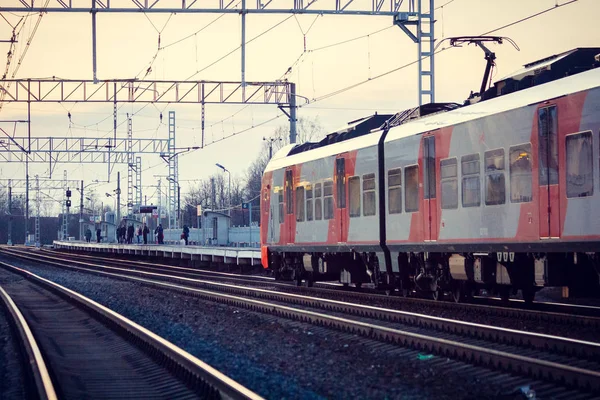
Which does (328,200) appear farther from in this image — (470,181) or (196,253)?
(196,253)

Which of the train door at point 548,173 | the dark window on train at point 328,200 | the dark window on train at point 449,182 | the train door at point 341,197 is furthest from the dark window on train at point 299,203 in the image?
the train door at point 548,173

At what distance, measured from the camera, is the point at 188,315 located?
18.6 metres

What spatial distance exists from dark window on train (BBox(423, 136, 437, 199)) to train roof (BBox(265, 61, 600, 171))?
0.96 feet

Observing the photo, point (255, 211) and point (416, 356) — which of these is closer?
point (416, 356)

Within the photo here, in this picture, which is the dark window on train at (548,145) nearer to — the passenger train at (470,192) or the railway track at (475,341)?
the passenger train at (470,192)

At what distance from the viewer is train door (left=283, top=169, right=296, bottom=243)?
24.7 metres

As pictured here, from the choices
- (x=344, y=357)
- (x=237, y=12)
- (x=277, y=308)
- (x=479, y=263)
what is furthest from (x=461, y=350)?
(x=237, y=12)

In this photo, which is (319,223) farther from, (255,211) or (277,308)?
(255,211)

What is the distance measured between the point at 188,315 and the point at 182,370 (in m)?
7.75

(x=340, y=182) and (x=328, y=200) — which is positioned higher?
(x=340, y=182)

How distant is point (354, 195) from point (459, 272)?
4.46 m

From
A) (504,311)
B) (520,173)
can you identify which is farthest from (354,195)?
(520,173)

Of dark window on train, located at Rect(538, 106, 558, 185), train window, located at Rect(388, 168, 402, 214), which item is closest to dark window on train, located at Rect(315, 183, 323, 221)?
train window, located at Rect(388, 168, 402, 214)

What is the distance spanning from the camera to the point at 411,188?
18.2 meters
